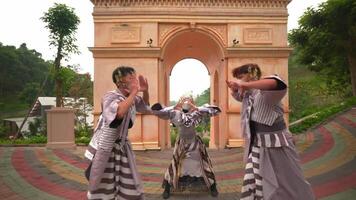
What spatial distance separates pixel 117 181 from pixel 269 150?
172 centimetres

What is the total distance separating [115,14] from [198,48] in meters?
4.96

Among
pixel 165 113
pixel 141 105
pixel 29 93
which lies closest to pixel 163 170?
pixel 165 113

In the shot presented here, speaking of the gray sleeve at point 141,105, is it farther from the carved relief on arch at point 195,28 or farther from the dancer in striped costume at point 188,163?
the carved relief on arch at point 195,28

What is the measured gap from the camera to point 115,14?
14.6 m

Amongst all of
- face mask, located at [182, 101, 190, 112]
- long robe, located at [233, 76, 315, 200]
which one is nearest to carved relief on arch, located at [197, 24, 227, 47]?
face mask, located at [182, 101, 190, 112]

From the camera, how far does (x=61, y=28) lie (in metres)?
17.8

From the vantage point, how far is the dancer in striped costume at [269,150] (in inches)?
147

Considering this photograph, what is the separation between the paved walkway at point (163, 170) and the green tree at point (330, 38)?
6025mm

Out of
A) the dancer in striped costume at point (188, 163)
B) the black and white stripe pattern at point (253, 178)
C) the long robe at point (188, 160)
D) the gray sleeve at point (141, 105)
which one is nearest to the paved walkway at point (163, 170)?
the dancer in striped costume at point (188, 163)

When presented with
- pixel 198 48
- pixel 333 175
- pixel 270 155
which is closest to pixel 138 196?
pixel 270 155

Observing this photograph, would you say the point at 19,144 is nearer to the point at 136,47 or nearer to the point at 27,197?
the point at 136,47

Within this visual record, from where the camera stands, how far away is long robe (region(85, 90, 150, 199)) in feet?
12.9

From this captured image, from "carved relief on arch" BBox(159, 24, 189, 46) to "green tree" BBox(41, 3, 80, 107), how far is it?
553cm

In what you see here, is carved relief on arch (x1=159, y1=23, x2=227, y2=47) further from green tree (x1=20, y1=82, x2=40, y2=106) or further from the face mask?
green tree (x1=20, y1=82, x2=40, y2=106)
